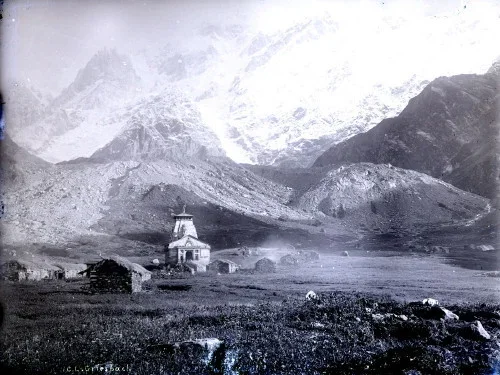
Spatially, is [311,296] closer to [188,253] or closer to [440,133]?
[188,253]

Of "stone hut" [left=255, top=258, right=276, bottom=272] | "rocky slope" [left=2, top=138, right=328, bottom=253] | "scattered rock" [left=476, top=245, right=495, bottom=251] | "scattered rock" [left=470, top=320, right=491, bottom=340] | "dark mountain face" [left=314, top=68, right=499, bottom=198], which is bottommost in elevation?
"scattered rock" [left=470, top=320, right=491, bottom=340]

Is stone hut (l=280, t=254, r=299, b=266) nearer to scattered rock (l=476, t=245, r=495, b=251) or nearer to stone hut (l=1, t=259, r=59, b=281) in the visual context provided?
stone hut (l=1, t=259, r=59, b=281)

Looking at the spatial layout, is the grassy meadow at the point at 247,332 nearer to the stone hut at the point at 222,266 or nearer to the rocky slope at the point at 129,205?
the stone hut at the point at 222,266

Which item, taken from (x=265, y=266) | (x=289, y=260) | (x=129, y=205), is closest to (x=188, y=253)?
(x=265, y=266)

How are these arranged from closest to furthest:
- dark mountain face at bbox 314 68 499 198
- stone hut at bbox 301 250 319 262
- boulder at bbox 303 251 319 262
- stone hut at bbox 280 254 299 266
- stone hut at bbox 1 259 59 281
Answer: stone hut at bbox 1 259 59 281 → stone hut at bbox 280 254 299 266 → stone hut at bbox 301 250 319 262 → boulder at bbox 303 251 319 262 → dark mountain face at bbox 314 68 499 198

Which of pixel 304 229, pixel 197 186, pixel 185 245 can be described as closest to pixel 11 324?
pixel 185 245

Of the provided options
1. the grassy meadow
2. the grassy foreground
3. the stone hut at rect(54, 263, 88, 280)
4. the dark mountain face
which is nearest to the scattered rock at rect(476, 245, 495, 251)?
the grassy meadow

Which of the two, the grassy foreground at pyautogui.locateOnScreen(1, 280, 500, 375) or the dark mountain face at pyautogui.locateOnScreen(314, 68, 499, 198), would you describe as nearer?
the grassy foreground at pyautogui.locateOnScreen(1, 280, 500, 375)
